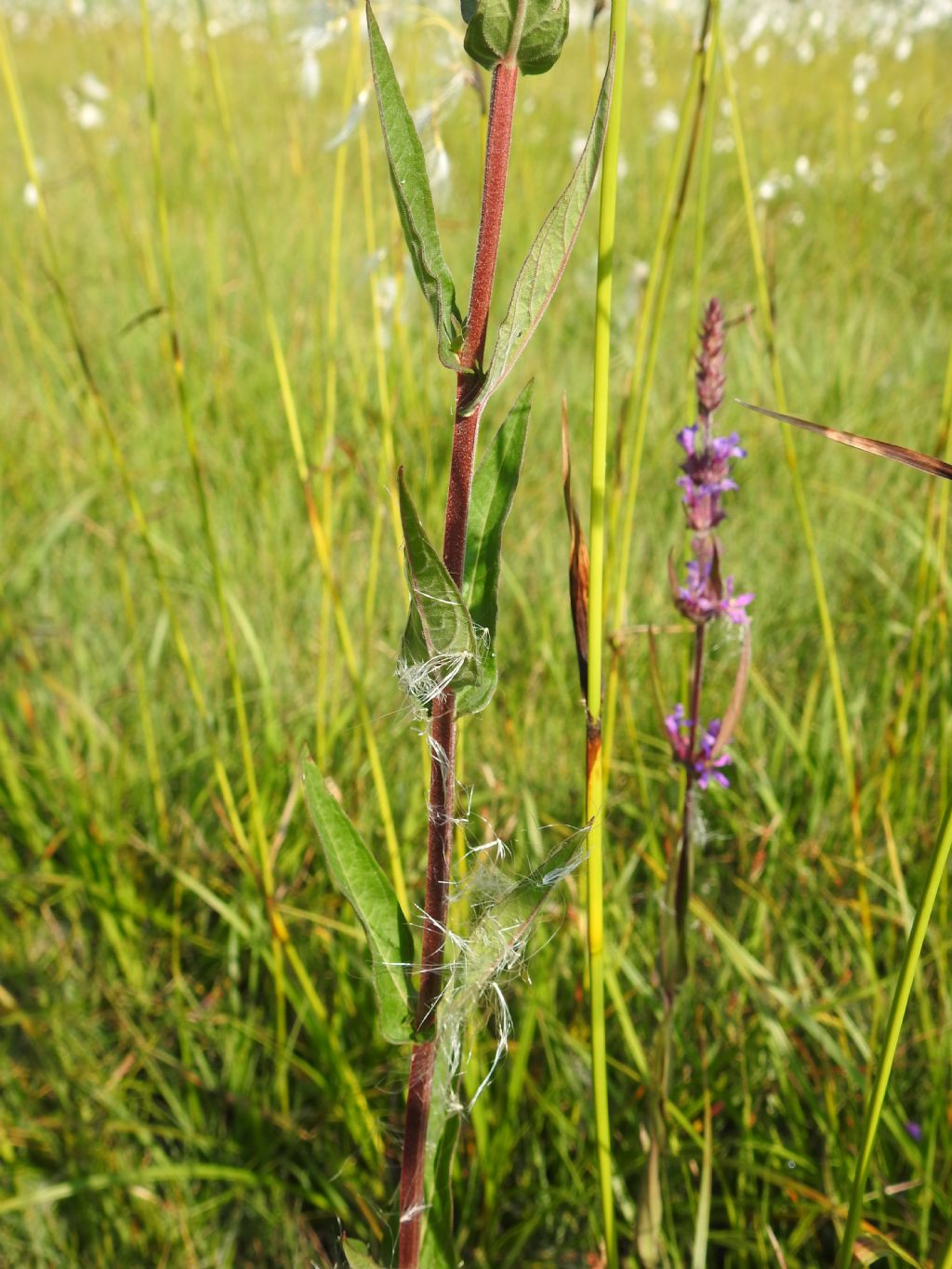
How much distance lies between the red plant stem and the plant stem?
51 mm

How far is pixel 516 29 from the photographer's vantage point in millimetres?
399

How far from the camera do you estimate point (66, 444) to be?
6.43 ft

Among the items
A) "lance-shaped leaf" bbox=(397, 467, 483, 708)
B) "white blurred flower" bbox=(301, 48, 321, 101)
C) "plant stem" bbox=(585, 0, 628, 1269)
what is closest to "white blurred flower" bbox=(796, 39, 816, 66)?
"white blurred flower" bbox=(301, 48, 321, 101)

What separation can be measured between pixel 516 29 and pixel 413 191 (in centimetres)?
7

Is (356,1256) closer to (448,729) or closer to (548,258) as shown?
(448,729)

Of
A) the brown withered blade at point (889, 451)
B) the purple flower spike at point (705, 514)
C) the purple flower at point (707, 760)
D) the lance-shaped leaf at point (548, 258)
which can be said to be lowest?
the purple flower at point (707, 760)

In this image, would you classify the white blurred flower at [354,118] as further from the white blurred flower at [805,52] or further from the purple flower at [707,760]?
the white blurred flower at [805,52]

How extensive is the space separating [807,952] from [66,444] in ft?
5.33

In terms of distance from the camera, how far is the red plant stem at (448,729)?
1.36 ft

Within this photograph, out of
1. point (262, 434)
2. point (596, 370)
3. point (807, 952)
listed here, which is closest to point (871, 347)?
point (262, 434)

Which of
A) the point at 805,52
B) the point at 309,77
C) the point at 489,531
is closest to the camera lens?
the point at 489,531

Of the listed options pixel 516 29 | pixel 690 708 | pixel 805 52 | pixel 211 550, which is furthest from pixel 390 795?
pixel 805 52

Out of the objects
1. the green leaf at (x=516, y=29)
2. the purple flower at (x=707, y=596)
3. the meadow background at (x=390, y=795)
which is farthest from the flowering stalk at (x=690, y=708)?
the green leaf at (x=516, y=29)

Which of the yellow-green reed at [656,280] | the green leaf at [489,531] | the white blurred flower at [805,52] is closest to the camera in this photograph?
the green leaf at [489,531]
